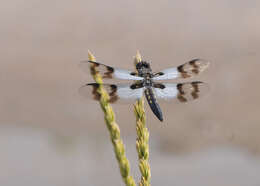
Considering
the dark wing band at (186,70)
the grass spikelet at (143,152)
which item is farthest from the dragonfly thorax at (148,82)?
the grass spikelet at (143,152)

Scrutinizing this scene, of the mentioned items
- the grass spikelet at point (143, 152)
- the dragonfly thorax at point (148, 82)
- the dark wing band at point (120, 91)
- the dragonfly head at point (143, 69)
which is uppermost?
the dragonfly head at point (143, 69)

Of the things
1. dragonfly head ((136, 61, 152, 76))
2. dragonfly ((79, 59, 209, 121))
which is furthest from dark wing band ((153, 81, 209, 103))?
dragonfly head ((136, 61, 152, 76))

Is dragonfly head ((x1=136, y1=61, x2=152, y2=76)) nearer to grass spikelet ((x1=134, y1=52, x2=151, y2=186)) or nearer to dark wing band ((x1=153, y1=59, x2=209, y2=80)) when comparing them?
dark wing band ((x1=153, y1=59, x2=209, y2=80))

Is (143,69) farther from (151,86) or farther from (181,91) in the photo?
(181,91)

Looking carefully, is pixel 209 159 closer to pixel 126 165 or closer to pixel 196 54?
pixel 196 54

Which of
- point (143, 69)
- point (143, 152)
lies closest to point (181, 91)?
point (143, 69)

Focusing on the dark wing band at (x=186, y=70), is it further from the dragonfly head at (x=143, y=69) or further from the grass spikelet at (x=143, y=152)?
the grass spikelet at (x=143, y=152)
